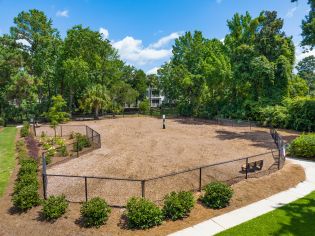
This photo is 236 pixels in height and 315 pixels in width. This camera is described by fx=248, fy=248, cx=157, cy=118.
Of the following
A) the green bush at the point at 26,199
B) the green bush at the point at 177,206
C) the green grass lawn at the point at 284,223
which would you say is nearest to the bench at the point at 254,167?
the green grass lawn at the point at 284,223

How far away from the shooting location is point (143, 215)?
29.0ft

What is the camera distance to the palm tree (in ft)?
137

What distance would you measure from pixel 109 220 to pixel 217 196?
4.39 m

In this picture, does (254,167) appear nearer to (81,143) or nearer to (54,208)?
(54,208)

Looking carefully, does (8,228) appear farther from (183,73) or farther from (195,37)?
(195,37)

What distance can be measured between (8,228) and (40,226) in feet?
3.73

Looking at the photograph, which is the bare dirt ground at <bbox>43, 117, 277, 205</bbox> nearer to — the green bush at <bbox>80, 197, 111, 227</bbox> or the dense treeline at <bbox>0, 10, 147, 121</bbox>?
the green bush at <bbox>80, 197, 111, 227</bbox>

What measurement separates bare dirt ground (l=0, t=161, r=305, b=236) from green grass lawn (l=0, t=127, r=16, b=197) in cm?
226

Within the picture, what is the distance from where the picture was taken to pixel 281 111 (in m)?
31.7

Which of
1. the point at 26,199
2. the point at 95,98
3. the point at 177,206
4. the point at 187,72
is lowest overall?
the point at 26,199

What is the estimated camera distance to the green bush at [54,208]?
9.45 metres

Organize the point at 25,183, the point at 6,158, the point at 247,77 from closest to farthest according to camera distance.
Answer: the point at 25,183, the point at 6,158, the point at 247,77

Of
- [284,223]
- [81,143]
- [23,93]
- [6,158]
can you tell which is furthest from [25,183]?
[23,93]

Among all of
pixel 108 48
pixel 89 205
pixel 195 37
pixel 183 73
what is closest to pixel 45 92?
pixel 108 48
